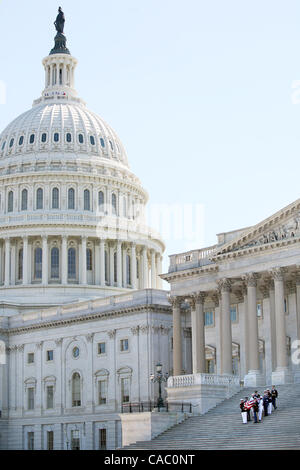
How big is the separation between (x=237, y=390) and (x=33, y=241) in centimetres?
5580

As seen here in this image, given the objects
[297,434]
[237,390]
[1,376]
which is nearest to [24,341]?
[1,376]

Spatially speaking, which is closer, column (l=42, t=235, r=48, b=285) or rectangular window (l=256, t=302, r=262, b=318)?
rectangular window (l=256, t=302, r=262, b=318)

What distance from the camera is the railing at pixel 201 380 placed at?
69.9 metres

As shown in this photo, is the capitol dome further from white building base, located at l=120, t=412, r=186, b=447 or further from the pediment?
white building base, located at l=120, t=412, r=186, b=447

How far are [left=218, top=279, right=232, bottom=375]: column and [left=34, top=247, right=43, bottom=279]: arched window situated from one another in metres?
49.4

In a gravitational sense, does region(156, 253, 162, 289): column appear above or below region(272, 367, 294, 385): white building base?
above

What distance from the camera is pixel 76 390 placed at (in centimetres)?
9750

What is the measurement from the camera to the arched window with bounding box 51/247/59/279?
399ft

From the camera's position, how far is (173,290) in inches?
3246

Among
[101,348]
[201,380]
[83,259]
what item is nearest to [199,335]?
[201,380]

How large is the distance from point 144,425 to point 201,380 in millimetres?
6583

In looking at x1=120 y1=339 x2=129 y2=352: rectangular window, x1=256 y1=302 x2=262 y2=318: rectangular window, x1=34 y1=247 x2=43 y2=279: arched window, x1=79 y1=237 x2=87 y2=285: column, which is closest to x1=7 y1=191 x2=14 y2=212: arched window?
x1=34 y1=247 x2=43 y2=279: arched window

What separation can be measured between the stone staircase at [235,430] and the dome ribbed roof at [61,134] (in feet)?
217

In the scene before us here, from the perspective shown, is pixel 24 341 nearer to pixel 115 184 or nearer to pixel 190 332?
pixel 190 332
